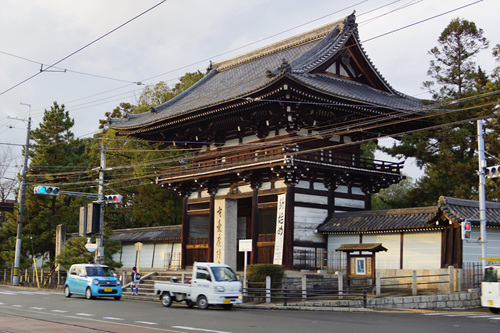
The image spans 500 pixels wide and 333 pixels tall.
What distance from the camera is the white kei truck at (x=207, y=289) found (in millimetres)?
22266

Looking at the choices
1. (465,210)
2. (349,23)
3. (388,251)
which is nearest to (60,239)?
(388,251)

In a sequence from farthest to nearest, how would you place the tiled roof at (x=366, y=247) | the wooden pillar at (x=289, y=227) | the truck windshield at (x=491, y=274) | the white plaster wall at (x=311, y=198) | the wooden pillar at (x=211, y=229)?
the wooden pillar at (x=211, y=229) < the white plaster wall at (x=311, y=198) < the wooden pillar at (x=289, y=227) < the tiled roof at (x=366, y=247) < the truck windshield at (x=491, y=274)

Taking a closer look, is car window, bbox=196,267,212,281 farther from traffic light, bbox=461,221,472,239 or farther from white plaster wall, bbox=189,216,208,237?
white plaster wall, bbox=189,216,208,237

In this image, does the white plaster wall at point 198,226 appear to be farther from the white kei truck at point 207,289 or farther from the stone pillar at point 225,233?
the white kei truck at point 207,289

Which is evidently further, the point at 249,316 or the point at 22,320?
the point at 249,316

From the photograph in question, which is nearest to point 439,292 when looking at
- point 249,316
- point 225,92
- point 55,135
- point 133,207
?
point 249,316

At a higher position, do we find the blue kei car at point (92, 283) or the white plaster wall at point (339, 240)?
the white plaster wall at point (339, 240)

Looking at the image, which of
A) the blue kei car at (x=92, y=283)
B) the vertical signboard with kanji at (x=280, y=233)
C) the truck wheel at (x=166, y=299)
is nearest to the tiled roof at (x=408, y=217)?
the vertical signboard with kanji at (x=280, y=233)

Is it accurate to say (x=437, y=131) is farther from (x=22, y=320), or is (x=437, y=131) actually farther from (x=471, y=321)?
(x=22, y=320)

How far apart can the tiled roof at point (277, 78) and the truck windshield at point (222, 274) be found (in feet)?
32.1

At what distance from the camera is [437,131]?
3328cm

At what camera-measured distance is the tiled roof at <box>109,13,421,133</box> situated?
3044cm

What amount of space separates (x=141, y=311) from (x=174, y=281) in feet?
11.3

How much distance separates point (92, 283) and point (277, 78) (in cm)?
1312
